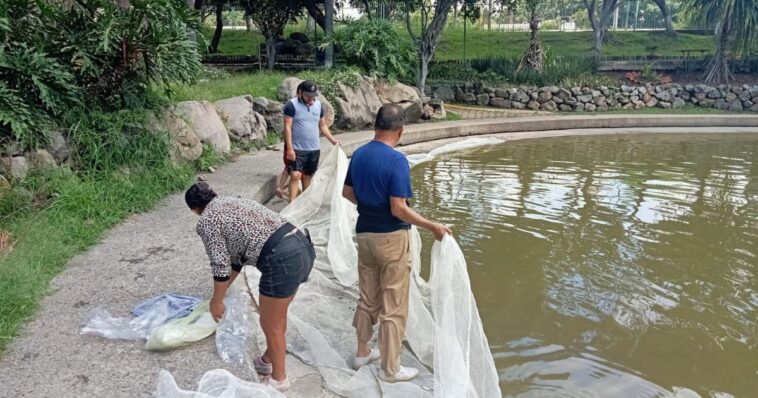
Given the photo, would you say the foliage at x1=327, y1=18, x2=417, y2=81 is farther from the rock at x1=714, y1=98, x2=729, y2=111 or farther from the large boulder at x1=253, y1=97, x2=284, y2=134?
the rock at x1=714, y1=98, x2=729, y2=111

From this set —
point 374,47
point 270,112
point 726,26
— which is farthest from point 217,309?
point 726,26

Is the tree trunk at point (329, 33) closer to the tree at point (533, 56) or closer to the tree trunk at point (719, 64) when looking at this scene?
the tree at point (533, 56)

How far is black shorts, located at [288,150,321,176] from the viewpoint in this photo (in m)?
7.18

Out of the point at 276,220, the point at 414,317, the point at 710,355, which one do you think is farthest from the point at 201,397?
the point at 710,355

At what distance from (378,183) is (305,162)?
3883mm

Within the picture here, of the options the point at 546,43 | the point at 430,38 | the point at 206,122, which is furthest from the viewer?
the point at 546,43

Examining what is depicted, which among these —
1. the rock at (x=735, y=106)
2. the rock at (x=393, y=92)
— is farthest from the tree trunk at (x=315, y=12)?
the rock at (x=735, y=106)

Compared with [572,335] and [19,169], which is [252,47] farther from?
[572,335]

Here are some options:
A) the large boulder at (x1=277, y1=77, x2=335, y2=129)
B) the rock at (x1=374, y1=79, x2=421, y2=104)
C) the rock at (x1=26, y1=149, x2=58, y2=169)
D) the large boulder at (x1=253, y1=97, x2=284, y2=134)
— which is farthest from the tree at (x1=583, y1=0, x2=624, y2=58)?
the rock at (x1=26, y1=149, x2=58, y2=169)

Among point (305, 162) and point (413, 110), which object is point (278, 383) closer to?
point (305, 162)

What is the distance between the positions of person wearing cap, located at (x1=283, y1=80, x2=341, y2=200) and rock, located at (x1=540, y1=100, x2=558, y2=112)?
42.6 ft

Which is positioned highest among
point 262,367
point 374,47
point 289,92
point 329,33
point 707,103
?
point 329,33

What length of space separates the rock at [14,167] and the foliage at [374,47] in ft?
32.5

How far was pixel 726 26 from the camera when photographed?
19703 millimetres
